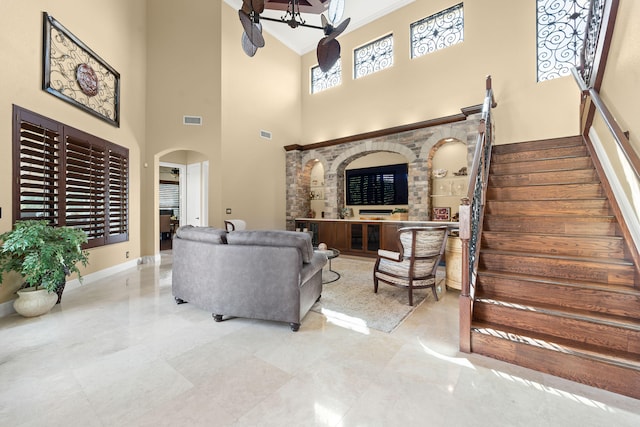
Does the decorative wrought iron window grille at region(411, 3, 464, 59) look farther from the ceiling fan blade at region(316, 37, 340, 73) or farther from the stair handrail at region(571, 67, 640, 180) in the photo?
the ceiling fan blade at region(316, 37, 340, 73)

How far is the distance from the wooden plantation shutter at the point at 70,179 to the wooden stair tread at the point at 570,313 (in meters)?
4.93

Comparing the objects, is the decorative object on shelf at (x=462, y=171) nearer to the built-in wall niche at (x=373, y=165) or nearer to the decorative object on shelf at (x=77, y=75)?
the built-in wall niche at (x=373, y=165)

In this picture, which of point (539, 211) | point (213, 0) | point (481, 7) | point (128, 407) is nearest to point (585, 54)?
point (539, 211)

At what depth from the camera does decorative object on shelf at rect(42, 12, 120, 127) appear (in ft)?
10.9

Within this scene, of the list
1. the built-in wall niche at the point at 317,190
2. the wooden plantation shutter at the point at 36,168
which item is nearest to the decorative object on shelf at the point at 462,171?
the built-in wall niche at the point at 317,190

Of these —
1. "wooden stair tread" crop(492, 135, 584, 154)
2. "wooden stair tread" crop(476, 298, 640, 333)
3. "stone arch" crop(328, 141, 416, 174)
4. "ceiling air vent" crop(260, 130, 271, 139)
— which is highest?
"ceiling air vent" crop(260, 130, 271, 139)

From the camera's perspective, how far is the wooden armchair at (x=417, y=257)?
313 centimetres

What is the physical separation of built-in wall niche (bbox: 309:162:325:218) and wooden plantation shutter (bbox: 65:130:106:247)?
186 inches

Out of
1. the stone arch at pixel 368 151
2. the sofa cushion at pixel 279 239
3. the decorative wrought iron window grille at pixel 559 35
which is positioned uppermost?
the decorative wrought iron window grille at pixel 559 35

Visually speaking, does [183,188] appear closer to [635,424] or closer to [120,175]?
[120,175]

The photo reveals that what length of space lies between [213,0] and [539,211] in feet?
23.6

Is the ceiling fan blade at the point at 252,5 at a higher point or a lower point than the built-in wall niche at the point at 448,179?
higher

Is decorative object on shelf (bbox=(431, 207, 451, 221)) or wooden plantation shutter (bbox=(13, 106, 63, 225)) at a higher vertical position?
wooden plantation shutter (bbox=(13, 106, 63, 225))

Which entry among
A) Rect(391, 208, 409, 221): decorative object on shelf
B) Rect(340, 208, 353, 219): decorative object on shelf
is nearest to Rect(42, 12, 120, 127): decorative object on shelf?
Rect(340, 208, 353, 219): decorative object on shelf
